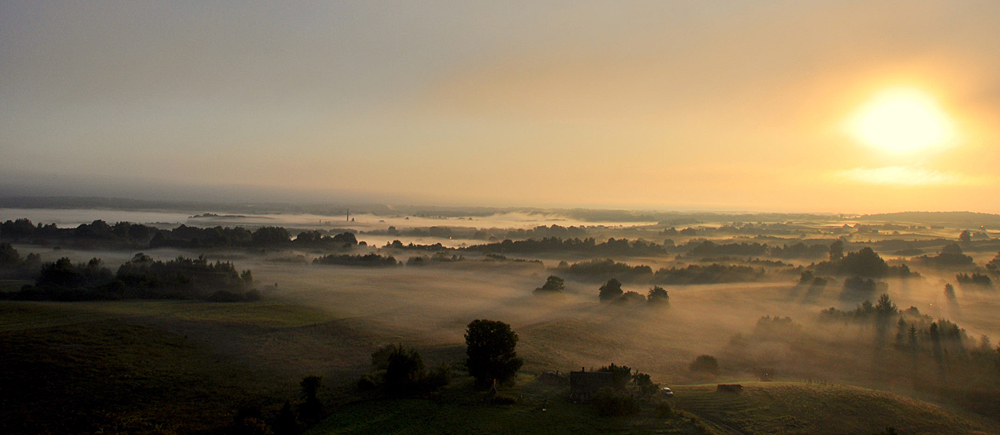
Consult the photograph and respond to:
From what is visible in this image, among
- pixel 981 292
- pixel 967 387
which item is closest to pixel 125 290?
pixel 967 387

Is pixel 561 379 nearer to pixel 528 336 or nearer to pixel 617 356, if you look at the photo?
pixel 617 356

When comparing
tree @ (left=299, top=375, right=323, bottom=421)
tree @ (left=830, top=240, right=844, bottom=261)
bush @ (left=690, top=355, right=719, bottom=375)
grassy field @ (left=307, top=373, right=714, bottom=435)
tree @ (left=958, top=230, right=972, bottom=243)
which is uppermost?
tree @ (left=958, top=230, right=972, bottom=243)

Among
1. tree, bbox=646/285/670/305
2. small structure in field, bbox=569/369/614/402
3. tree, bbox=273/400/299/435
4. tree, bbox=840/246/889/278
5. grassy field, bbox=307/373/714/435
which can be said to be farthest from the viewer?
tree, bbox=840/246/889/278

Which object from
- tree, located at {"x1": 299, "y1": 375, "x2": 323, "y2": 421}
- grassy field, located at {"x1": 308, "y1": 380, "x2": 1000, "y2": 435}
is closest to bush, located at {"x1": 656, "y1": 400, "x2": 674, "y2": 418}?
grassy field, located at {"x1": 308, "y1": 380, "x2": 1000, "y2": 435}

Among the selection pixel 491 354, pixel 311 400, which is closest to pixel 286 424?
pixel 311 400

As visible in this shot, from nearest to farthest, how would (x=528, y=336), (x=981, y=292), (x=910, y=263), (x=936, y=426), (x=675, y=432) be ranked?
(x=675, y=432) → (x=936, y=426) → (x=528, y=336) → (x=981, y=292) → (x=910, y=263)

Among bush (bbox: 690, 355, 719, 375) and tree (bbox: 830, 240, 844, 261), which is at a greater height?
tree (bbox: 830, 240, 844, 261)

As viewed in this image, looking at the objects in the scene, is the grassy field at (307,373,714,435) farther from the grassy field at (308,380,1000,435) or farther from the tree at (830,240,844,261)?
the tree at (830,240,844,261)

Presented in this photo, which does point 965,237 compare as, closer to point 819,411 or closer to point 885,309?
point 885,309

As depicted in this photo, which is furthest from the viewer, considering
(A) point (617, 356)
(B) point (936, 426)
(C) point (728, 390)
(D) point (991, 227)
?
(D) point (991, 227)
